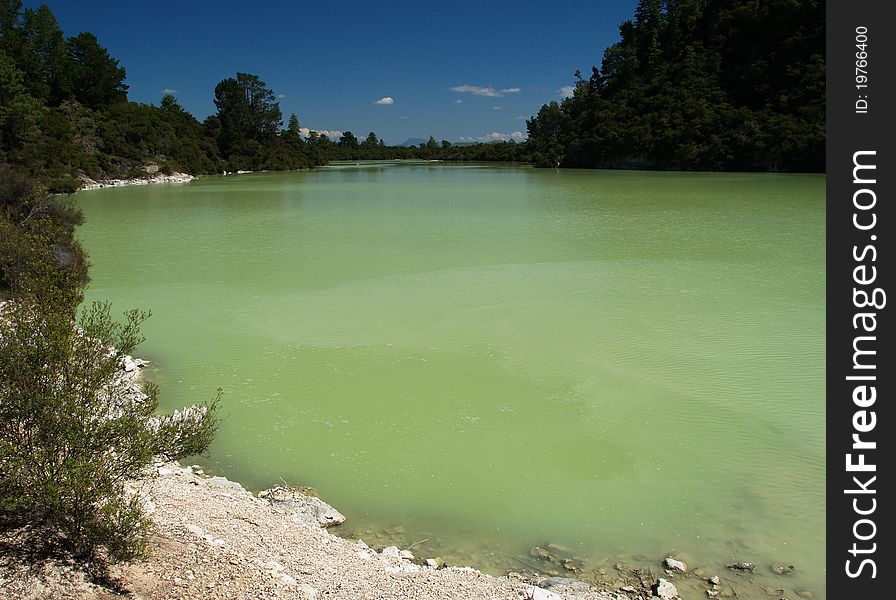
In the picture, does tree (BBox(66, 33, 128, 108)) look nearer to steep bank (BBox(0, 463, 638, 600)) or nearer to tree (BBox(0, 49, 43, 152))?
tree (BBox(0, 49, 43, 152))

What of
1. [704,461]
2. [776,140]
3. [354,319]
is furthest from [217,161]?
[704,461]

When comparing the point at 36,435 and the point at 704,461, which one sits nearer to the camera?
the point at 36,435

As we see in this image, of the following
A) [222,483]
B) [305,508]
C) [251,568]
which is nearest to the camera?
[251,568]

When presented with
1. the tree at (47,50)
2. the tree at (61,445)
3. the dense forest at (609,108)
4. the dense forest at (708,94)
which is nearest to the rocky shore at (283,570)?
the tree at (61,445)

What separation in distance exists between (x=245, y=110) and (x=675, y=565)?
276ft

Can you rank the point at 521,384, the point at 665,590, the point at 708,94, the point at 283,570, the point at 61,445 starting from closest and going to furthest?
the point at 61,445 < the point at 283,570 < the point at 665,590 < the point at 521,384 < the point at 708,94

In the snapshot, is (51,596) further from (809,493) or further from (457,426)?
(809,493)

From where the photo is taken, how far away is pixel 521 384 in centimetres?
677

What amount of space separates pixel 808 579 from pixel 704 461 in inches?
59.0

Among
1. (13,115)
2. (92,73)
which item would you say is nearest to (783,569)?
(13,115)

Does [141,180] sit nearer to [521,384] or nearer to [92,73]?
[92,73]

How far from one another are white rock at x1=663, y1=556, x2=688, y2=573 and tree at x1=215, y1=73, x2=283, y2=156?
3144 inches

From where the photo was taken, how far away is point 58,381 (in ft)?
9.98

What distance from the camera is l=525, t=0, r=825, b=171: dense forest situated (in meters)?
52.9
